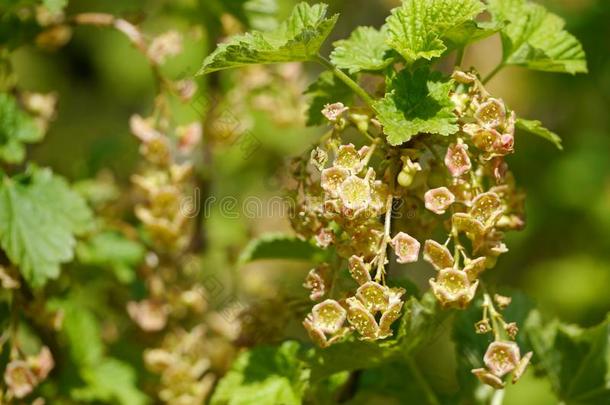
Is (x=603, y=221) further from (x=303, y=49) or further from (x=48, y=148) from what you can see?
(x=48, y=148)

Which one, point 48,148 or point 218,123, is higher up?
point 218,123

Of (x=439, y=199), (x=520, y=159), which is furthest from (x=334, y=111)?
(x=520, y=159)

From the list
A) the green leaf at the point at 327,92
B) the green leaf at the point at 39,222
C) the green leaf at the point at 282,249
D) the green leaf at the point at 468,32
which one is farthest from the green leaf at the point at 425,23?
the green leaf at the point at 39,222

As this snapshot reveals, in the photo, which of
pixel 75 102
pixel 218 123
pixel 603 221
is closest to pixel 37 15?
pixel 218 123

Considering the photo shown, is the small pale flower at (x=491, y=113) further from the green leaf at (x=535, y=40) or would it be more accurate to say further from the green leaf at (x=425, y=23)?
the green leaf at (x=535, y=40)

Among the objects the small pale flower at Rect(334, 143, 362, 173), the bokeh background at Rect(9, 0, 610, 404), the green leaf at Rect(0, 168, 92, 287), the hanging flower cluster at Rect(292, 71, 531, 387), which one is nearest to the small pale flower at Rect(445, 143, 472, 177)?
the hanging flower cluster at Rect(292, 71, 531, 387)

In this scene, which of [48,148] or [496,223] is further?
[48,148]
